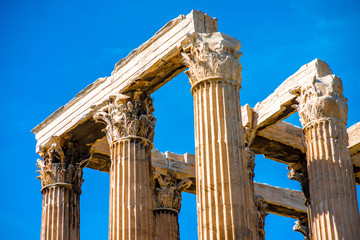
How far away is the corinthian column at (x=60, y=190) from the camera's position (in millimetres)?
35812

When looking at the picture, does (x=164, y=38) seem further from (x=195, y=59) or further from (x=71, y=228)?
(x=71, y=228)

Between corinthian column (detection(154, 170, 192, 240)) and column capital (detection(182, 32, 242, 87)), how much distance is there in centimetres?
1296

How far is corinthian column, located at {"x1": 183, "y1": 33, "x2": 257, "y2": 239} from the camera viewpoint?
83.5 feet

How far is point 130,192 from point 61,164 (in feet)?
21.2

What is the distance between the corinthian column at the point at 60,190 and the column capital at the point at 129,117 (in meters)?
4.21

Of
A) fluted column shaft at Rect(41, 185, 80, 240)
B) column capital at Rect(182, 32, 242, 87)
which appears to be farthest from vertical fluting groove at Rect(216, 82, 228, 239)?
fluted column shaft at Rect(41, 185, 80, 240)

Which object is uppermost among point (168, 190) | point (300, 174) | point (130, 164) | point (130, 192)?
point (168, 190)

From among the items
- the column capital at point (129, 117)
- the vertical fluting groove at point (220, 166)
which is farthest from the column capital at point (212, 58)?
the column capital at point (129, 117)

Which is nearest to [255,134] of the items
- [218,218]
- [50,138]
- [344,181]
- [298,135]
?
[298,135]

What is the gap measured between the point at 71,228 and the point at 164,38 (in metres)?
10.3

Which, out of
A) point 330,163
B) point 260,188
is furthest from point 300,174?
point 330,163

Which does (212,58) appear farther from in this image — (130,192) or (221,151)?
(130,192)

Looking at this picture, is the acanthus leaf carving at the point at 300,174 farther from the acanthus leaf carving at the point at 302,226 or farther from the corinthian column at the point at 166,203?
the acanthus leaf carving at the point at 302,226

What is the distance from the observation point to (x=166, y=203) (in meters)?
41.4
